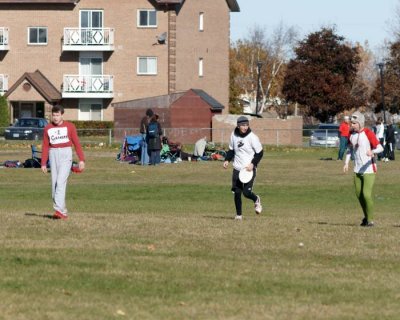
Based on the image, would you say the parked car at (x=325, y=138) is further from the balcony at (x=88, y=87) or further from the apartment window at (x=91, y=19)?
the apartment window at (x=91, y=19)

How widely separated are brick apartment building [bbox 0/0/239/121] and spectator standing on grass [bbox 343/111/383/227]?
59.8m

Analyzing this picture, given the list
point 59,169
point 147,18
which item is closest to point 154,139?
point 59,169

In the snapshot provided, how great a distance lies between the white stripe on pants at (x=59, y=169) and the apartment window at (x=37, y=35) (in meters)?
62.8

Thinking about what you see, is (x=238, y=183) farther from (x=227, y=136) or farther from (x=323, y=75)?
(x=323, y=75)

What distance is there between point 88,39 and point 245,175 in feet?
199

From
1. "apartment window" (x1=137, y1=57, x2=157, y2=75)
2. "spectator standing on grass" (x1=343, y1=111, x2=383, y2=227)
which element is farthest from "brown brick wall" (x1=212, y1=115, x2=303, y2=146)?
"spectator standing on grass" (x1=343, y1=111, x2=383, y2=227)

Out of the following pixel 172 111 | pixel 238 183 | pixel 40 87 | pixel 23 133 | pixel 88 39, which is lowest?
pixel 23 133

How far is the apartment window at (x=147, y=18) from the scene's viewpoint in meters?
79.0

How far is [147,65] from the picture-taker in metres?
80.0

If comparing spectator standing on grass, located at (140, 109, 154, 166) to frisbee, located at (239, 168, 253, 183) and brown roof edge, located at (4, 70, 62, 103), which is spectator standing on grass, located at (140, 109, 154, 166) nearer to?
frisbee, located at (239, 168, 253, 183)

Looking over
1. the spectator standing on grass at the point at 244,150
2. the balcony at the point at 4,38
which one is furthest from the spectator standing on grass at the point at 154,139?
the balcony at the point at 4,38

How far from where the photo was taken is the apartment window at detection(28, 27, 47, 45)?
263ft

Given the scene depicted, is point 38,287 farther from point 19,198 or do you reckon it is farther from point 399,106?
point 399,106

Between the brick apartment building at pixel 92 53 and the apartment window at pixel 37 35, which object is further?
the apartment window at pixel 37 35
